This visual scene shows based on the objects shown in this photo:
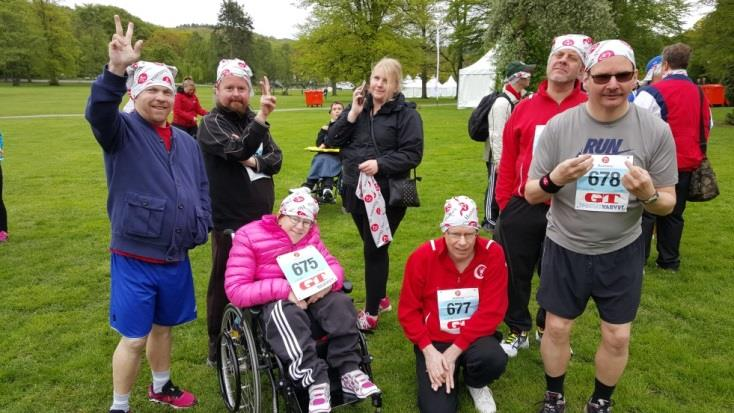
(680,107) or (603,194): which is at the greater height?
(680,107)

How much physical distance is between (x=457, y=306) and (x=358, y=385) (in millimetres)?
818

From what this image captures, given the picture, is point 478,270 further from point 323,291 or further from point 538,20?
point 538,20

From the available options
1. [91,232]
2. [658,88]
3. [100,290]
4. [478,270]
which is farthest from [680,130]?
[91,232]

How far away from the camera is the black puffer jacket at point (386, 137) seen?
3479mm

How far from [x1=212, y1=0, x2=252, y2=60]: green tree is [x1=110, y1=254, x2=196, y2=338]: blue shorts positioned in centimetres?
6271

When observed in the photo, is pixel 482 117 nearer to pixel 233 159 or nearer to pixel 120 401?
pixel 233 159

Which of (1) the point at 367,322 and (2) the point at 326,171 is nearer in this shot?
Result: (1) the point at 367,322

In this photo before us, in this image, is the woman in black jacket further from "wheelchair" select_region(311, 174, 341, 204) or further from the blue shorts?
"wheelchair" select_region(311, 174, 341, 204)

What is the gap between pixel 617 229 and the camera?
2.30m

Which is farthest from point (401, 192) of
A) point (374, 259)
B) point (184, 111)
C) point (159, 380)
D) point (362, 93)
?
point (184, 111)

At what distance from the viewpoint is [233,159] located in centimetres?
289

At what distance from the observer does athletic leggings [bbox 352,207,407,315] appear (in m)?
3.65

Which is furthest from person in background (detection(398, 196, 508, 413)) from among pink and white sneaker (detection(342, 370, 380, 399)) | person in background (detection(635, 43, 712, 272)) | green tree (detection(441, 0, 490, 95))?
green tree (detection(441, 0, 490, 95))

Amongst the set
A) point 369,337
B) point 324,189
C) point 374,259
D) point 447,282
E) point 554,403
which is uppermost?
point 447,282
